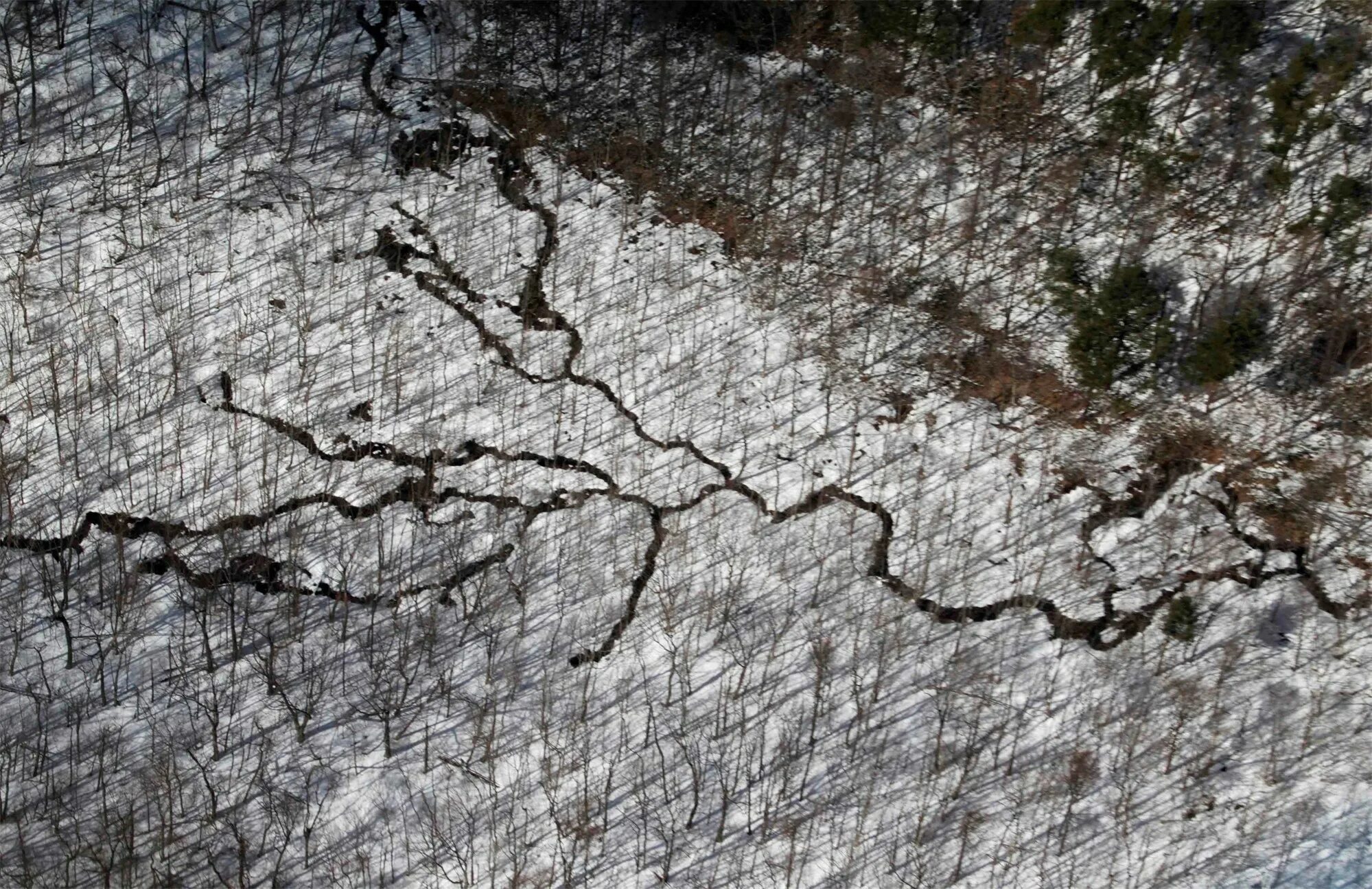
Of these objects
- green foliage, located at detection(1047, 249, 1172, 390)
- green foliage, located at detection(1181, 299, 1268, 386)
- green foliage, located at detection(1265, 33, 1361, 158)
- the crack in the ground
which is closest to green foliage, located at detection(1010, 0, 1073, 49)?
green foliage, located at detection(1265, 33, 1361, 158)

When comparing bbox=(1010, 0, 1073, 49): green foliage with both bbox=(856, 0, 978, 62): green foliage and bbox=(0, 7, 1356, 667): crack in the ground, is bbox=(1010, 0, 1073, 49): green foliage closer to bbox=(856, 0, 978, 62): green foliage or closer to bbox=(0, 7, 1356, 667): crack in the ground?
bbox=(856, 0, 978, 62): green foliage

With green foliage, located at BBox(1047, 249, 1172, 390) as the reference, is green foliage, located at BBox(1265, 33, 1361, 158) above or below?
above

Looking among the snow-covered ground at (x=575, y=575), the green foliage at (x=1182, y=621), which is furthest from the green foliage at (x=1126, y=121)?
the green foliage at (x=1182, y=621)

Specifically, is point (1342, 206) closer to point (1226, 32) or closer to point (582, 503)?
point (1226, 32)

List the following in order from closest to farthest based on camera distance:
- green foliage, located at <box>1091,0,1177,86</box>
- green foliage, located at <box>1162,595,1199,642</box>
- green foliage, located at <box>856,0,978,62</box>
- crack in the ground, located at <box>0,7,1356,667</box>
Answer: green foliage, located at <box>1162,595,1199,642</box>, crack in the ground, located at <box>0,7,1356,667</box>, green foliage, located at <box>1091,0,1177,86</box>, green foliage, located at <box>856,0,978,62</box>

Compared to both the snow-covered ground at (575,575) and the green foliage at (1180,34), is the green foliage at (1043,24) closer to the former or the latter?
the green foliage at (1180,34)
